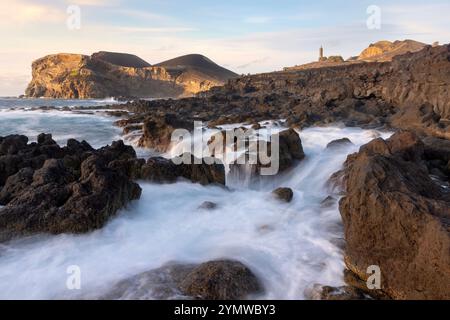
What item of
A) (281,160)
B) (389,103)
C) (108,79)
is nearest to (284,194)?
(281,160)

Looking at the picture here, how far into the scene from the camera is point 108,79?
9144cm

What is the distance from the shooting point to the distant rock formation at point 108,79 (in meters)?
87.3

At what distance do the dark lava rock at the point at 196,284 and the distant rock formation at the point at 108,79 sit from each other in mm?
81838

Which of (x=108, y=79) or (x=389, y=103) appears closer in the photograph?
(x=389, y=103)

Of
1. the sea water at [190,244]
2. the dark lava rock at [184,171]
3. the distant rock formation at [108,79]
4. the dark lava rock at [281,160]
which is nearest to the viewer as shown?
the sea water at [190,244]

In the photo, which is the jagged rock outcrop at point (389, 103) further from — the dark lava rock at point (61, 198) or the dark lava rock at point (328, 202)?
the dark lava rock at point (61, 198)

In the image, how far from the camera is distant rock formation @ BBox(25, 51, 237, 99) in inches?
3438

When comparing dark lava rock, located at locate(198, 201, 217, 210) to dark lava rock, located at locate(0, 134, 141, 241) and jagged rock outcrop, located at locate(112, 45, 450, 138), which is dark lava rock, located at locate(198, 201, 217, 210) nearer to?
dark lava rock, located at locate(0, 134, 141, 241)

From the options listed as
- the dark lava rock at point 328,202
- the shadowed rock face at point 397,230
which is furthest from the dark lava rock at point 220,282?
the dark lava rock at point 328,202

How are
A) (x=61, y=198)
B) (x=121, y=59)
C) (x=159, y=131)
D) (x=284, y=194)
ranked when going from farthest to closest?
(x=121, y=59) < (x=159, y=131) < (x=284, y=194) < (x=61, y=198)

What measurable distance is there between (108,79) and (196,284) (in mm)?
92977

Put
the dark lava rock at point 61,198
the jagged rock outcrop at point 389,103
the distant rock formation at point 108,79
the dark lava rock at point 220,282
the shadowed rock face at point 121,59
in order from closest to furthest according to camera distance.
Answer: the dark lava rock at point 220,282
the dark lava rock at point 61,198
the jagged rock outcrop at point 389,103
the distant rock formation at point 108,79
the shadowed rock face at point 121,59

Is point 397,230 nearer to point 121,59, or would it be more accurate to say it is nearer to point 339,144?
point 339,144

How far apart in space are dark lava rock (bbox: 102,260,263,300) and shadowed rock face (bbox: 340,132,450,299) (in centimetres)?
139
